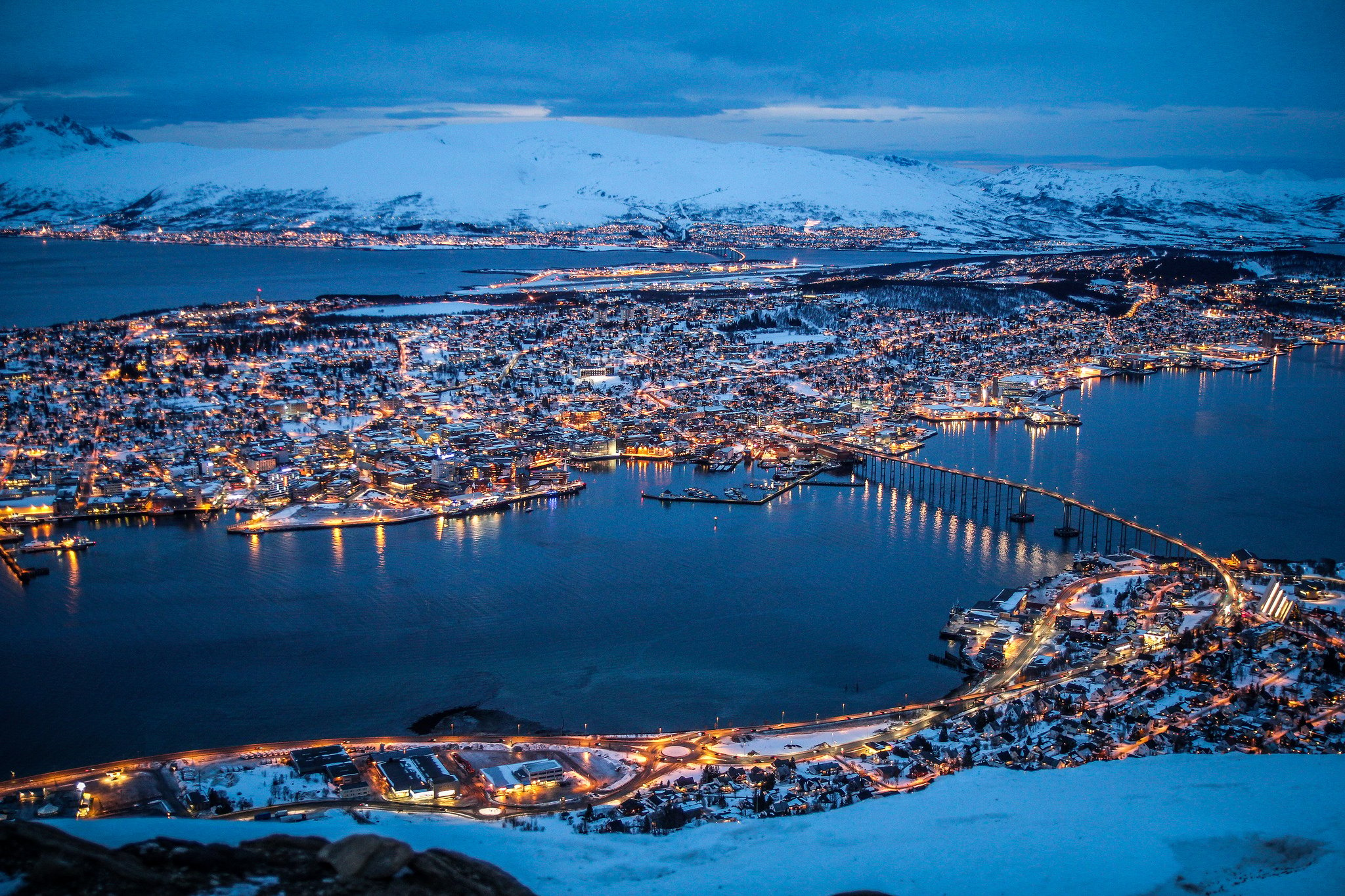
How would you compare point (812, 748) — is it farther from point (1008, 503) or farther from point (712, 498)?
point (1008, 503)

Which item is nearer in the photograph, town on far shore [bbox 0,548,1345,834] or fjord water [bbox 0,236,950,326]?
town on far shore [bbox 0,548,1345,834]

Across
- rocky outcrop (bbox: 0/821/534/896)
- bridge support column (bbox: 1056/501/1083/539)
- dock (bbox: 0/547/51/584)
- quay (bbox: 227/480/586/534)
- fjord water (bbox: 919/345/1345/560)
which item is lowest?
dock (bbox: 0/547/51/584)

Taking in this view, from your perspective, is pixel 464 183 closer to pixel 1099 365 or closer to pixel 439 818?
pixel 1099 365

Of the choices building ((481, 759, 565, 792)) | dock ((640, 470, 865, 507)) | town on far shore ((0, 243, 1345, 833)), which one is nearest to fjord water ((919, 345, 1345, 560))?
town on far shore ((0, 243, 1345, 833))

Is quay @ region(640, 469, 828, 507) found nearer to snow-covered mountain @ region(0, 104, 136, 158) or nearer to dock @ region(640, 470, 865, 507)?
dock @ region(640, 470, 865, 507)

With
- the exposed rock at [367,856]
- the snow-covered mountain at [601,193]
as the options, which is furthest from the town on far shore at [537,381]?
the snow-covered mountain at [601,193]

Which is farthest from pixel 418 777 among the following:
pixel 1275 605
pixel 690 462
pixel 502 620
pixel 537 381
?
pixel 537 381

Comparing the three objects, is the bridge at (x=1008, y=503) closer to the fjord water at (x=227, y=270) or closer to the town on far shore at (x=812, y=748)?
the town on far shore at (x=812, y=748)
